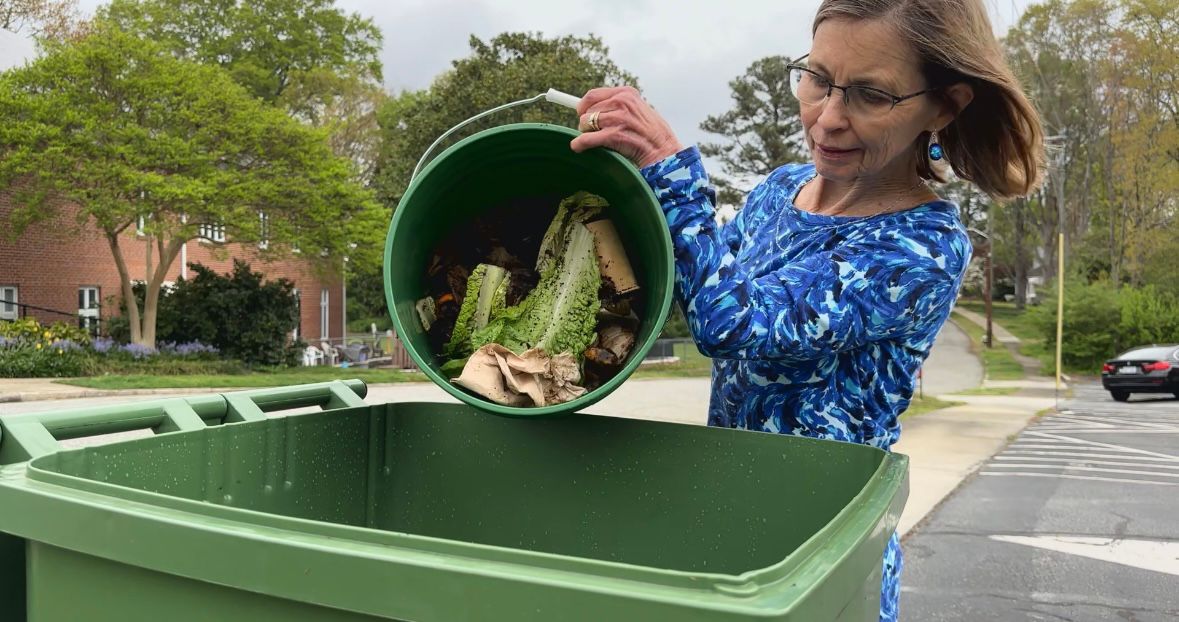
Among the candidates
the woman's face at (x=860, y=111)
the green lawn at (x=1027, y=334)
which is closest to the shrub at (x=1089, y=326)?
the green lawn at (x=1027, y=334)

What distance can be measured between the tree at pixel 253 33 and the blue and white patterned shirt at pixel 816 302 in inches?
1317

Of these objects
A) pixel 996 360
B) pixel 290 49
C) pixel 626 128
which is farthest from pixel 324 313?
pixel 626 128

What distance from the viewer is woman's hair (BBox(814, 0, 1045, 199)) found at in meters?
1.37

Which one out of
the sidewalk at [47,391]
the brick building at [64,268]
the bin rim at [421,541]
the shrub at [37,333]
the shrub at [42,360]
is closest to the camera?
the bin rim at [421,541]

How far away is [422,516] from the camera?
193 cm

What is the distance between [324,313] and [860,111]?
34.2m

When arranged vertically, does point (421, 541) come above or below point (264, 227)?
below

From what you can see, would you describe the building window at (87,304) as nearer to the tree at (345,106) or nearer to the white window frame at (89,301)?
the white window frame at (89,301)

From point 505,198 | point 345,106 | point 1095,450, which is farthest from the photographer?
point 345,106

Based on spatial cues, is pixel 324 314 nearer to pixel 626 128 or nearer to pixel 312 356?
pixel 312 356

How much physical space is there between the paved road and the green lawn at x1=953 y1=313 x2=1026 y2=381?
63.6 ft

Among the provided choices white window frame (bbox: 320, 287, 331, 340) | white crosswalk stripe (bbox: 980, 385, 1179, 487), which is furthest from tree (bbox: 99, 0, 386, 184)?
white crosswalk stripe (bbox: 980, 385, 1179, 487)

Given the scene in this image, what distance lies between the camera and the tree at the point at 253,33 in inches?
1273

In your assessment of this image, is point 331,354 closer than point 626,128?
No
